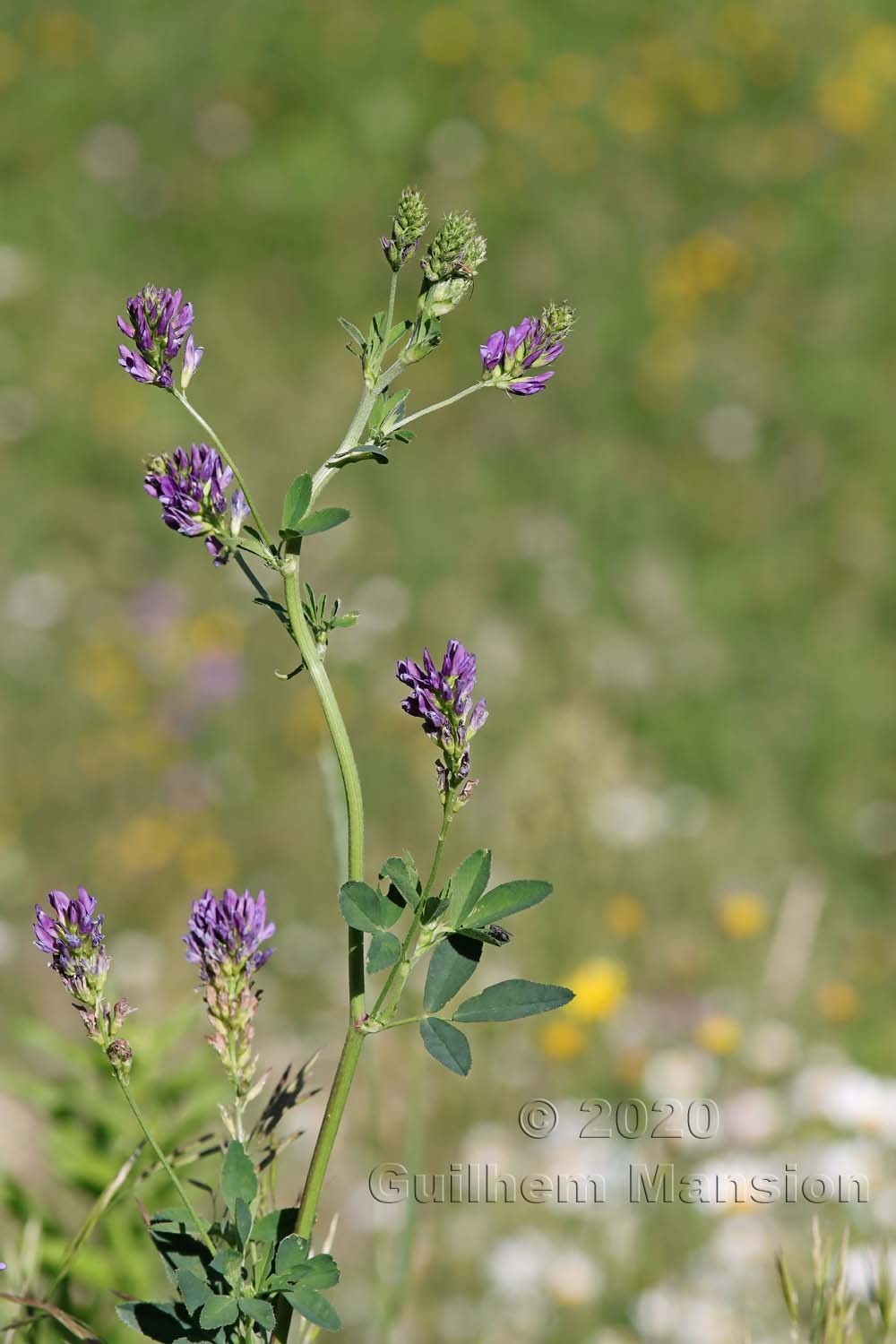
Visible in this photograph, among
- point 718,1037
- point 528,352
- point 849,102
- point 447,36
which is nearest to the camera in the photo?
point 528,352

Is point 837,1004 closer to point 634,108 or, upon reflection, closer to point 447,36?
point 634,108

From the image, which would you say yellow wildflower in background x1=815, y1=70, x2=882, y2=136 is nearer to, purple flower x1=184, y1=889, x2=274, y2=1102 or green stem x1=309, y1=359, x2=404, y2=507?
green stem x1=309, y1=359, x2=404, y2=507

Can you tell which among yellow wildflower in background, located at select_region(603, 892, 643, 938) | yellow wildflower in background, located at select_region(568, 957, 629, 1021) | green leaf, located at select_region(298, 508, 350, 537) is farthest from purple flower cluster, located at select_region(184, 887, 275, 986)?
yellow wildflower in background, located at select_region(603, 892, 643, 938)

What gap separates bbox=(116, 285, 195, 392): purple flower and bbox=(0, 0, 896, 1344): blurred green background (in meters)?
0.83

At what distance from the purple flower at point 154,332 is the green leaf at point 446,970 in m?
0.37

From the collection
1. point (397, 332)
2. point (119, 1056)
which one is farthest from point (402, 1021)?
point (397, 332)

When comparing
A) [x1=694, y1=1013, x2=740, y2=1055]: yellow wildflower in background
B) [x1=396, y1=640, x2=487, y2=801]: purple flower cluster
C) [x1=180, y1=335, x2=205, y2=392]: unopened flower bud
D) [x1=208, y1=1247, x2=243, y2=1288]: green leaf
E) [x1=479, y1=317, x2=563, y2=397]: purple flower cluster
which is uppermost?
[x1=694, y1=1013, x2=740, y2=1055]: yellow wildflower in background

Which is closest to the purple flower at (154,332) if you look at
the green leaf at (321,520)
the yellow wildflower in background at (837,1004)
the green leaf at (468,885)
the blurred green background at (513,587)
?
the green leaf at (321,520)

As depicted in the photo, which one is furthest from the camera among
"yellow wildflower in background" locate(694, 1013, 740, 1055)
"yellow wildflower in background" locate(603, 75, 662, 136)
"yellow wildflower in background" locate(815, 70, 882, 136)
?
"yellow wildflower in background" locate(603, 75, 662, 136)

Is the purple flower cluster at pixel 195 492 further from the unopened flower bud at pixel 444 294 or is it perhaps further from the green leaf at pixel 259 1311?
the green leaf at pixel 259 1311

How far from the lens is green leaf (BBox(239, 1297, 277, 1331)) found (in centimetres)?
71

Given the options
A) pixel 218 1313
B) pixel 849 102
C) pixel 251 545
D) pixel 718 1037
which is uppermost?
pixel 849 102

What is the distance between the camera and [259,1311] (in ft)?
2.36

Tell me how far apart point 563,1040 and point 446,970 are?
2065 millimetres
